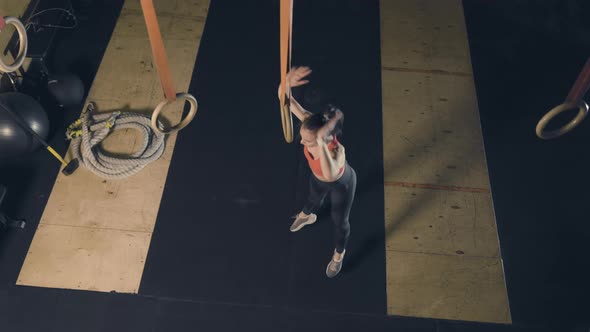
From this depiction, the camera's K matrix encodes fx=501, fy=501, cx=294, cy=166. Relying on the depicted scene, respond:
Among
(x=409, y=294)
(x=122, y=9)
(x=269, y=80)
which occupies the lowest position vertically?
(x=409, y=294)

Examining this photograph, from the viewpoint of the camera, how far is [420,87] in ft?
16.0

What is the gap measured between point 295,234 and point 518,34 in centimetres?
334

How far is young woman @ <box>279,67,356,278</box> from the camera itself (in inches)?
110

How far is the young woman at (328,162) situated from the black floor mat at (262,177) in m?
0.29

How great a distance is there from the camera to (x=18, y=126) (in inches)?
152

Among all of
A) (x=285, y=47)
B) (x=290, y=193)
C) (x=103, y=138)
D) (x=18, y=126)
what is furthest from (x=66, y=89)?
(x=285, y=47)

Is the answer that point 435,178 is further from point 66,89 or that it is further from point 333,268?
point 66,89

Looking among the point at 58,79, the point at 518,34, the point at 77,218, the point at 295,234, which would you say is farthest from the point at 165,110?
the point at 518,34

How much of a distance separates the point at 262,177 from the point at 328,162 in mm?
1495

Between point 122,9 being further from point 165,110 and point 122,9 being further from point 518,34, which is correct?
point 518,34

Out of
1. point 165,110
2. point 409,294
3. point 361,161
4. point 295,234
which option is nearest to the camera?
point 409,294

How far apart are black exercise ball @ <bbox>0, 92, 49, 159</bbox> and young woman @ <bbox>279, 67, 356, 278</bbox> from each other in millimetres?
2222

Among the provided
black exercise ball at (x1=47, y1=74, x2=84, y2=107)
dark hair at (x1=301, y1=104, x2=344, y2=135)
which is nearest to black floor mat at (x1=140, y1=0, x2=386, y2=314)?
black exercise ball at (x1=47, y1=74, x2=84, y2=107)

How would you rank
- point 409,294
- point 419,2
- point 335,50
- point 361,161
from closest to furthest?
1. point 409,294
2. point 361,161
3. point 335,50
4. point 419,2
